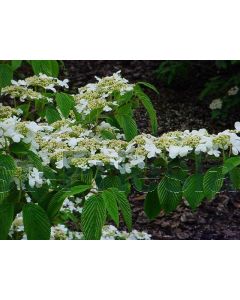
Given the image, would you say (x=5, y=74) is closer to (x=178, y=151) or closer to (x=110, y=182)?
(x=110, y=182)

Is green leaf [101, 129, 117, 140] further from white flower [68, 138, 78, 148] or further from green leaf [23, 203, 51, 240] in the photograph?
green leaf [23, 203, 51, 240]

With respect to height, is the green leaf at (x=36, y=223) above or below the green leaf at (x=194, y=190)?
below

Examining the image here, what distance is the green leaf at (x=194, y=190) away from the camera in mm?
1281

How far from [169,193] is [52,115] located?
43cm

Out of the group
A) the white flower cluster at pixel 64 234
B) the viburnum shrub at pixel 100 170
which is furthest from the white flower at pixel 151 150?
the white flower cluster at pixel 64 234

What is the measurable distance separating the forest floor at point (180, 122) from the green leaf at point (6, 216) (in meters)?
0.65

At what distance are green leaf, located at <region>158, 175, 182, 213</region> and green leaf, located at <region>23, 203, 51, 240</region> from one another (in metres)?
0.25

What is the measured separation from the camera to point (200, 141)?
1306mm

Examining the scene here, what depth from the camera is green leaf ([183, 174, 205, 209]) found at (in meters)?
1.28

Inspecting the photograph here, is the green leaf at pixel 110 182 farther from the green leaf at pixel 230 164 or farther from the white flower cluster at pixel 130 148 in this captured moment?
the green leaf at pixel 230 164

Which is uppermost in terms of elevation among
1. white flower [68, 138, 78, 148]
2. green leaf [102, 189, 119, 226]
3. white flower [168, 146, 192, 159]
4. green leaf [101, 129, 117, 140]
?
green leaf [101, 129, 117, 140]

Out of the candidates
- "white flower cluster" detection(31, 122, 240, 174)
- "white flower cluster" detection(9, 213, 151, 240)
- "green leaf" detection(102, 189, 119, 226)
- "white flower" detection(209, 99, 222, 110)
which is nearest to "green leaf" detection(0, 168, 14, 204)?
"white flower cluster" detection(31, 122, 240, 174)

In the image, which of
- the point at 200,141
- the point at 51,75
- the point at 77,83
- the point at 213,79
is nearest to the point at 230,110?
the point at 213,79

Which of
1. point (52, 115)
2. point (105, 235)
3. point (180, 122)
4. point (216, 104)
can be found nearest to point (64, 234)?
point (105, 235)
